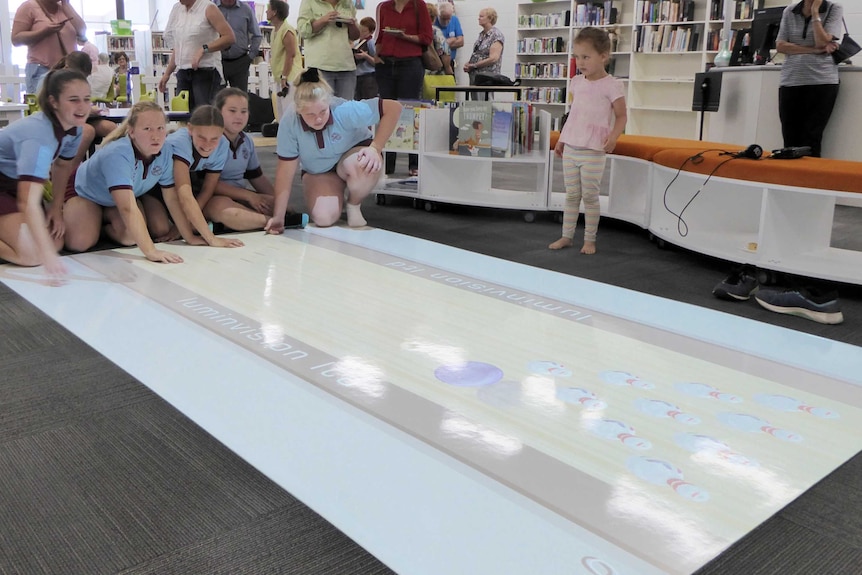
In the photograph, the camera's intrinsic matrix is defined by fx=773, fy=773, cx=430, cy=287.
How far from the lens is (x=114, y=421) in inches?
73.3

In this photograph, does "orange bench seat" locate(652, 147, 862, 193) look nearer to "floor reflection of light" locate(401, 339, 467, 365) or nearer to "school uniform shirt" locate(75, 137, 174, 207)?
"floor reflection of light" locate(401, 339, 467, 365)

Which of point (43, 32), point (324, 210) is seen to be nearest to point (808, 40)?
point (324, 210)

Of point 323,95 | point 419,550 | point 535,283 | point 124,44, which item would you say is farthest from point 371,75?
point 124,44

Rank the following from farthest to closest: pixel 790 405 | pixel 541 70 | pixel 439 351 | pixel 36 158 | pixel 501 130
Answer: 1. pixel 541 70
2. pixel 501 130
3. pixel 36 158
4. pixel 439 351
5. pixel 790 405

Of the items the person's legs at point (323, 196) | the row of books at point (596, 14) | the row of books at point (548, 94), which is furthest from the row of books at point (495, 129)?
A: the row of books at point (548, 94)

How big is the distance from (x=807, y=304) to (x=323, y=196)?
253cm

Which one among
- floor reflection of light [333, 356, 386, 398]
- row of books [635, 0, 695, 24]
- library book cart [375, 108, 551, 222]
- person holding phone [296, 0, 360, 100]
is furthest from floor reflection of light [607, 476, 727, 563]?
row of books [635, 0, 695, 24]

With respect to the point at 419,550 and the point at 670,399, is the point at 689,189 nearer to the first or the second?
the point at 670,399

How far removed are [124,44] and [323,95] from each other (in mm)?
11703

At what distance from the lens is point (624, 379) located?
2137mm

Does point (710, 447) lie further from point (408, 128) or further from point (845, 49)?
point (845, 49)

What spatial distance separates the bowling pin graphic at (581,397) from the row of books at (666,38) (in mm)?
7583

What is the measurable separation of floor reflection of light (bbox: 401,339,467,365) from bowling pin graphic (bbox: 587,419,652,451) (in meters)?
0.52

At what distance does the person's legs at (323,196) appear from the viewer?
4.28 metres
